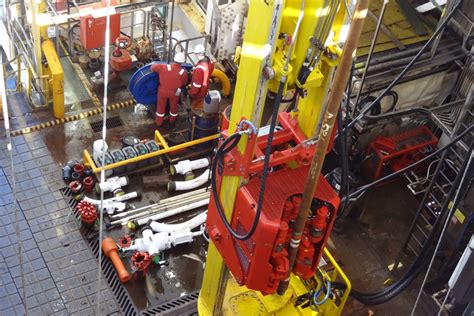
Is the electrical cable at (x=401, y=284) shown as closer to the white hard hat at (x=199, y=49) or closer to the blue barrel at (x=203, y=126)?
the blue barrel at (x=203, y=126)

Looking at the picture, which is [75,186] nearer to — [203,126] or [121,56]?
[203,126]

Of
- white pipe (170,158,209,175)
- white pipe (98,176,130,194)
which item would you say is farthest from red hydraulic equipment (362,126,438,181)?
white pipe (98,176,130,194)

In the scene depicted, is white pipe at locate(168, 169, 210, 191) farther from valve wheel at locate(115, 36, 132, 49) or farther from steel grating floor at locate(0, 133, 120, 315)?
valve wheel at locate(115, 36, 132, 49)

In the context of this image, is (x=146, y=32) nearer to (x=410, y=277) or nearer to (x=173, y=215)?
(x=173, y=215)

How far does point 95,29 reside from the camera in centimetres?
1409

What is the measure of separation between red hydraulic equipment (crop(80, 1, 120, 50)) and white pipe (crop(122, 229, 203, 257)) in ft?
13.2

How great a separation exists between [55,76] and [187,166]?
2.67 m

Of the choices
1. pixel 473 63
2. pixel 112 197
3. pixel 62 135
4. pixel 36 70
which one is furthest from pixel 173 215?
pixel 473 63

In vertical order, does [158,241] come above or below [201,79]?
below

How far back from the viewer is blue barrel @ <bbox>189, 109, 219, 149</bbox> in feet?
43.7

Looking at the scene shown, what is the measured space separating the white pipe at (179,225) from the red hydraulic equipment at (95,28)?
3.88 meters

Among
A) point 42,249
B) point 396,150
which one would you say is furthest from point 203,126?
point 42,249

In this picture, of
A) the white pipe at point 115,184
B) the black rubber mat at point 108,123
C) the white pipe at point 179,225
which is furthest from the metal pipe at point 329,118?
the black rubber mat at point 108,123

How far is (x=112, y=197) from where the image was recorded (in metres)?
12.7
